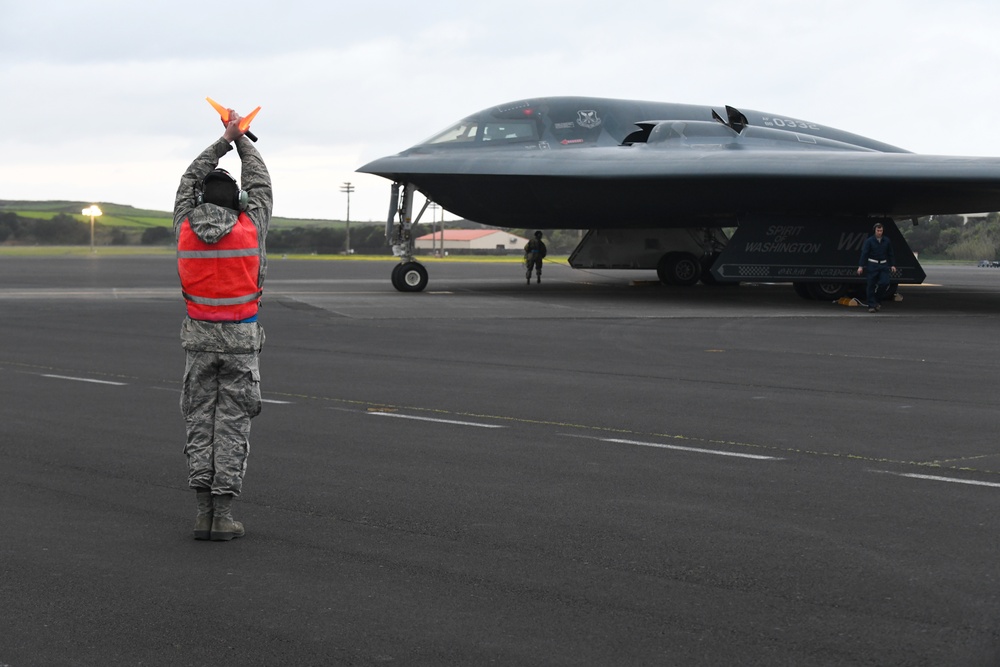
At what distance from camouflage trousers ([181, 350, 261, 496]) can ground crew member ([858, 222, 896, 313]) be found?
19237mm

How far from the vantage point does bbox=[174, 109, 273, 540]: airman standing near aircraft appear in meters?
6.34

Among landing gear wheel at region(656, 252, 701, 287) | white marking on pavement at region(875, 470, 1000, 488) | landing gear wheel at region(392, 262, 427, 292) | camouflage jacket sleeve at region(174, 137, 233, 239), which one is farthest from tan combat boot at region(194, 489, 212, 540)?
landing gear wheel at region(656, 252, 701, 287)

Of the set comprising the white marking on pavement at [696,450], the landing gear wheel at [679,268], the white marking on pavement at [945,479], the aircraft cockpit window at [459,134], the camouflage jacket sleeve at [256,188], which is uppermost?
the aircraft cockpit window at [459,134]

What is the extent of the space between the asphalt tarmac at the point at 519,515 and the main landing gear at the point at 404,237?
43.1 feet

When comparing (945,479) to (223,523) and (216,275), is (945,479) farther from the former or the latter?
(216,275)

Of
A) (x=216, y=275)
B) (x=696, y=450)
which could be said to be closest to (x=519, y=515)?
(x=216, y=275)

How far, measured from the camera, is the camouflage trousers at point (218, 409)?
6340 mm

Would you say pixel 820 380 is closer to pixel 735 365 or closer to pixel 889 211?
pixel 735 365

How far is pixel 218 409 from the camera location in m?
6.41

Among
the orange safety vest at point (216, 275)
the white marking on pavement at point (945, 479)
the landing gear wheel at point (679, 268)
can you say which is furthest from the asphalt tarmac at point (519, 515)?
the landing gear wheel at point (679, 268)

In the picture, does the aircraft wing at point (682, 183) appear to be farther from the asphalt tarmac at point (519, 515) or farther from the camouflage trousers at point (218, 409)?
the camouflage trousers at point (218, 409)

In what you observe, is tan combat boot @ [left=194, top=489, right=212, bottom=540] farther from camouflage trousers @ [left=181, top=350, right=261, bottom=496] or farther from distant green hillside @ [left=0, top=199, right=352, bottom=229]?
distant green hillside @ [left=0, top=199, right=352, bottom=229]

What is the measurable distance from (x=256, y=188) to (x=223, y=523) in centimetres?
183

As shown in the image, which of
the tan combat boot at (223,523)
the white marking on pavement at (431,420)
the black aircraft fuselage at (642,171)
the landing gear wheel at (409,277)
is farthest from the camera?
the landing gear wheel at (409,277)
